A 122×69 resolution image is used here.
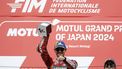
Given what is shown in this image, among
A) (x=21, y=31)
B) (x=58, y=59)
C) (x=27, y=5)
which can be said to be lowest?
(x=21, y=31)

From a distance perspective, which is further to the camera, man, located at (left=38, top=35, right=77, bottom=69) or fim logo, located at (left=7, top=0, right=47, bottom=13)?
fim logo, located at (left=7, top=0, right=47, bottom=13)

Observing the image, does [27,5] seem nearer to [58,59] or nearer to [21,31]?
[21,31]

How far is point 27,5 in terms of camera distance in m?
6.44

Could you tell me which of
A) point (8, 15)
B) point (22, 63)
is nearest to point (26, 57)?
point (22, 63)

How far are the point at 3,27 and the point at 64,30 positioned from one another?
755 mm

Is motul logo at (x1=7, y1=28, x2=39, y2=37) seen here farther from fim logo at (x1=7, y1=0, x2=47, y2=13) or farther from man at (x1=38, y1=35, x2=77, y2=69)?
man at (x1=38, y1=35, x2=77, y2=69)

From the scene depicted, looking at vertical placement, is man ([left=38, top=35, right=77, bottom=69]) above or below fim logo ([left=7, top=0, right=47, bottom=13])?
above

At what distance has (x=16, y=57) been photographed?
251 inches

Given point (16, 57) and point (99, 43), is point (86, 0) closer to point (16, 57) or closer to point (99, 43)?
point (99, 43)

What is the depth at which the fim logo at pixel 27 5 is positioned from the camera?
6.44m

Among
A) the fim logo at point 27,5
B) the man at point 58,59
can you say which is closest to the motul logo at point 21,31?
the fim logo at point 27,5

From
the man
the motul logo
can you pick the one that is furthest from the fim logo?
the man

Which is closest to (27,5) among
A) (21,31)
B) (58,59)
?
(21,31)

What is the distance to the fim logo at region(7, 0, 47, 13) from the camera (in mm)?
6438
